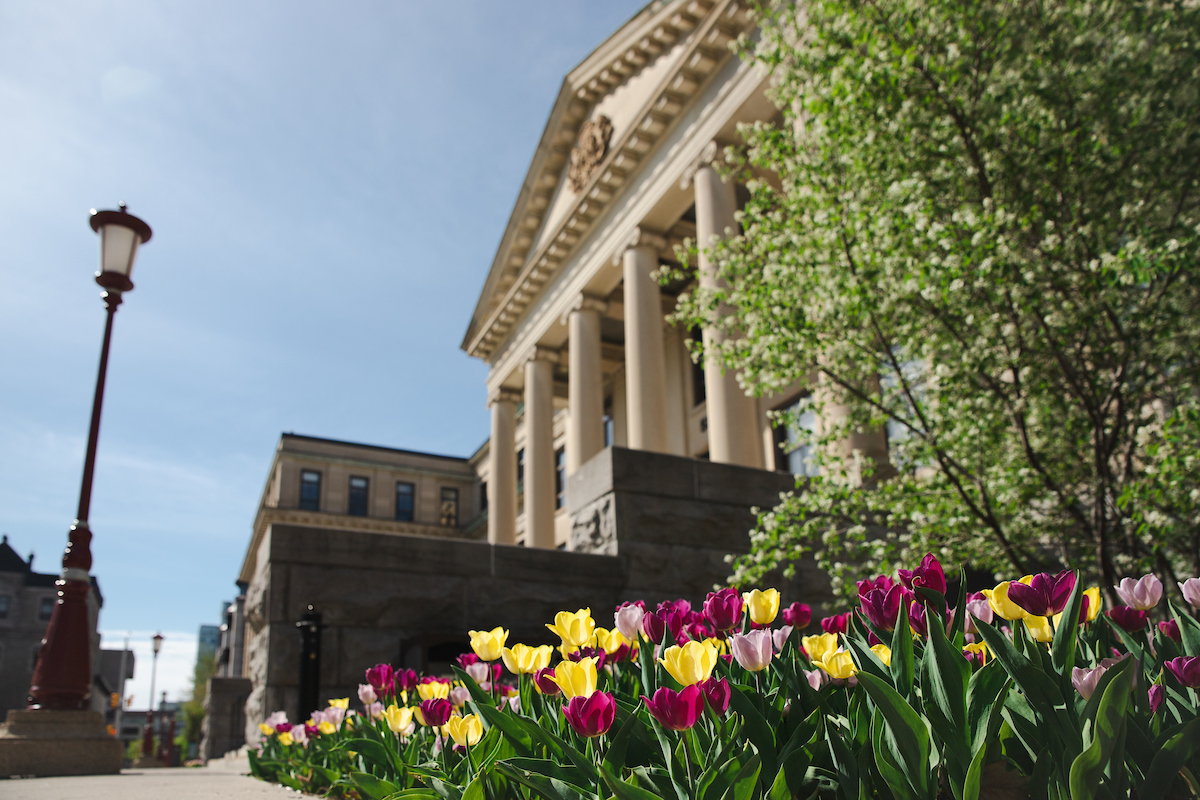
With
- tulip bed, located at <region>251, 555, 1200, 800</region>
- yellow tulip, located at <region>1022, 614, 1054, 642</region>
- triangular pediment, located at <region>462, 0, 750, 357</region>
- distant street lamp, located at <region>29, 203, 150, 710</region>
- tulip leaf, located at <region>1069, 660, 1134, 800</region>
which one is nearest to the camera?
tulip leaf, located at <region>1069, 660, 1134, 800</region>

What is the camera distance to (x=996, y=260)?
761 cm

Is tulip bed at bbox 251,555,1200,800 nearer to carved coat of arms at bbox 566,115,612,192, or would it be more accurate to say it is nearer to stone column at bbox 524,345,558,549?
stone column at bbox 524,345,558,549

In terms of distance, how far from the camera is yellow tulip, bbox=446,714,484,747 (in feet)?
9.04

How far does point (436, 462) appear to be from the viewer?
5869 cm

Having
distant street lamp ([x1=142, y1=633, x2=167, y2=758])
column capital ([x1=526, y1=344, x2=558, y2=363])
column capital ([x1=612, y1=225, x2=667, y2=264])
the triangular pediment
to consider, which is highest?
the triangular pediment

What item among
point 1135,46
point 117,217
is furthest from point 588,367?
point 1135,46

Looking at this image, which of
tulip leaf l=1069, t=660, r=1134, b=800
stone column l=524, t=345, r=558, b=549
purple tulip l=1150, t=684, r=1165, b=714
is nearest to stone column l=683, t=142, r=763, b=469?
stone column l=524, t=345, r=558, b=549

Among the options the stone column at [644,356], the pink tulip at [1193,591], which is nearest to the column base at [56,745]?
the pink tulip at [1193,591]

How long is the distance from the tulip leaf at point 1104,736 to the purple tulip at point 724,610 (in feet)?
3.53

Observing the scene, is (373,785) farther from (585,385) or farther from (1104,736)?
(585,385)

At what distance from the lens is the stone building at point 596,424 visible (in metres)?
9.14

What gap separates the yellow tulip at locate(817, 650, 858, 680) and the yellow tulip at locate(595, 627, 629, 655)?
0.84 m

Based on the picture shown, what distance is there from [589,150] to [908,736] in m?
25.2

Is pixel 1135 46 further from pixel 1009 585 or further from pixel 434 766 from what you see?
pixel 434 766
